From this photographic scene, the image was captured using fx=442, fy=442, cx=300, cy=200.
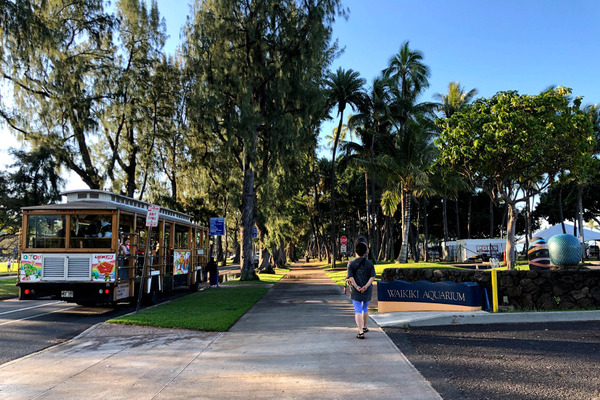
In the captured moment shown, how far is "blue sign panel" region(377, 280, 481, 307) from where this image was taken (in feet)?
33.3

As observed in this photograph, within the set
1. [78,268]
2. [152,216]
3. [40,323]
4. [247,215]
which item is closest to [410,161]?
[247,215]

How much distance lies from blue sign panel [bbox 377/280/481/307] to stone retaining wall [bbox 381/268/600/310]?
64cm

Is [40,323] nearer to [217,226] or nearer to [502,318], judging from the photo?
[217,226]

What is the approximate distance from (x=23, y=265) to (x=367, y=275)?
9.48 m

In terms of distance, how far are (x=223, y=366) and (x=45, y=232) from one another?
8230mm

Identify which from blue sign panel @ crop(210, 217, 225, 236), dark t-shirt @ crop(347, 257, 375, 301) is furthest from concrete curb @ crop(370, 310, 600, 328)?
blue sign panel @ crop(210, 217, 225, 236)

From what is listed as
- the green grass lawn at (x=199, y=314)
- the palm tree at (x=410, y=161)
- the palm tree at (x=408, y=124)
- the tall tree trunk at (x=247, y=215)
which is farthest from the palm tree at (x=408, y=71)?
the green grass lawn at (x=199, y=314)

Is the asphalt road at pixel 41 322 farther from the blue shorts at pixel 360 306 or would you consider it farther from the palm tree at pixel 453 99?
the palm tree at pixel 453 99

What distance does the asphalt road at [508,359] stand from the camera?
16.6 feet

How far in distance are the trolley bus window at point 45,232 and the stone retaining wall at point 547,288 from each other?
1105 centimetres

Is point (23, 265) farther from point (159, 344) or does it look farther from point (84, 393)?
point (84, 393)

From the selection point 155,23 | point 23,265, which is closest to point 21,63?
point 155,23

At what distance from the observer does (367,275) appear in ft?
26.7

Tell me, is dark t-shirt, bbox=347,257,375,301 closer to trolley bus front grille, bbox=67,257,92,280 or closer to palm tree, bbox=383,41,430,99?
trolley bus front grille, bbox=67,257,92,280
